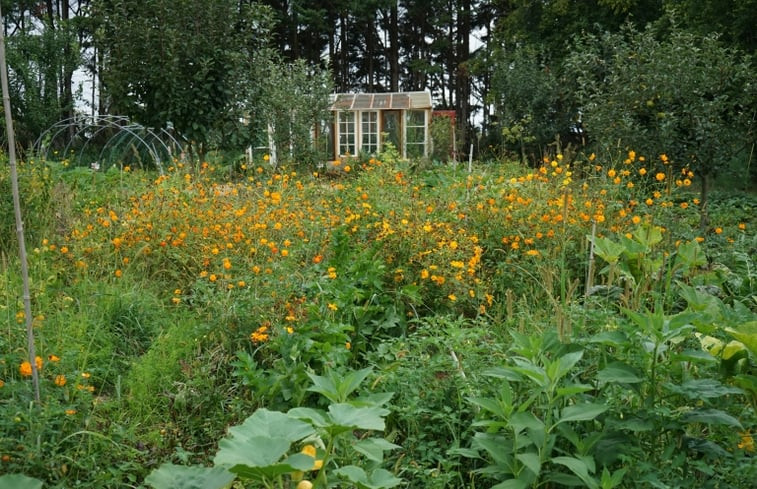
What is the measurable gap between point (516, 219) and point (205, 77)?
562 centimetres

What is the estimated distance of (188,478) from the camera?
145cm

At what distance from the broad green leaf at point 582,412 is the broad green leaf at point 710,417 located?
282mm

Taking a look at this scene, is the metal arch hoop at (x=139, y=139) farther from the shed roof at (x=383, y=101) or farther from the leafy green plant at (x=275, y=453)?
the shed roof at (x=383, y=101)

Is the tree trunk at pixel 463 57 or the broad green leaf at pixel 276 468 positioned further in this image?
the tree trunk at pixel 463 57

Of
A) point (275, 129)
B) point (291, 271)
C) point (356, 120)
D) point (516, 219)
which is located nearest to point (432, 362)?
point (291, 271)

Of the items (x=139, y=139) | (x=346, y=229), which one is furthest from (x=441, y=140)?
(x=346, y=229)

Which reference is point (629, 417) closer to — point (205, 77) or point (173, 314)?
point (173, 314)

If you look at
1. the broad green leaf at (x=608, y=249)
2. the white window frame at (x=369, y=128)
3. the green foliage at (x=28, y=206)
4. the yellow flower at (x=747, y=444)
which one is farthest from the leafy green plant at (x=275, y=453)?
the white window frame at (x=369, y=128)

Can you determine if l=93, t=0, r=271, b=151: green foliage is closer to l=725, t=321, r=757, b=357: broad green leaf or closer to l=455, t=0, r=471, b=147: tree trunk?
l=725, t=321, r=757, b=357: broad green leaf

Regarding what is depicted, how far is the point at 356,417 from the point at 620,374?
86 cm

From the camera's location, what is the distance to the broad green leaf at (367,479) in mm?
1622

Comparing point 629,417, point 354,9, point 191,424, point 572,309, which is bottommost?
point 191,424

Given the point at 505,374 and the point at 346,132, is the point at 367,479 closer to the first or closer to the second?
the point at 505,374

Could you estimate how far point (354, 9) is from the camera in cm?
2486
